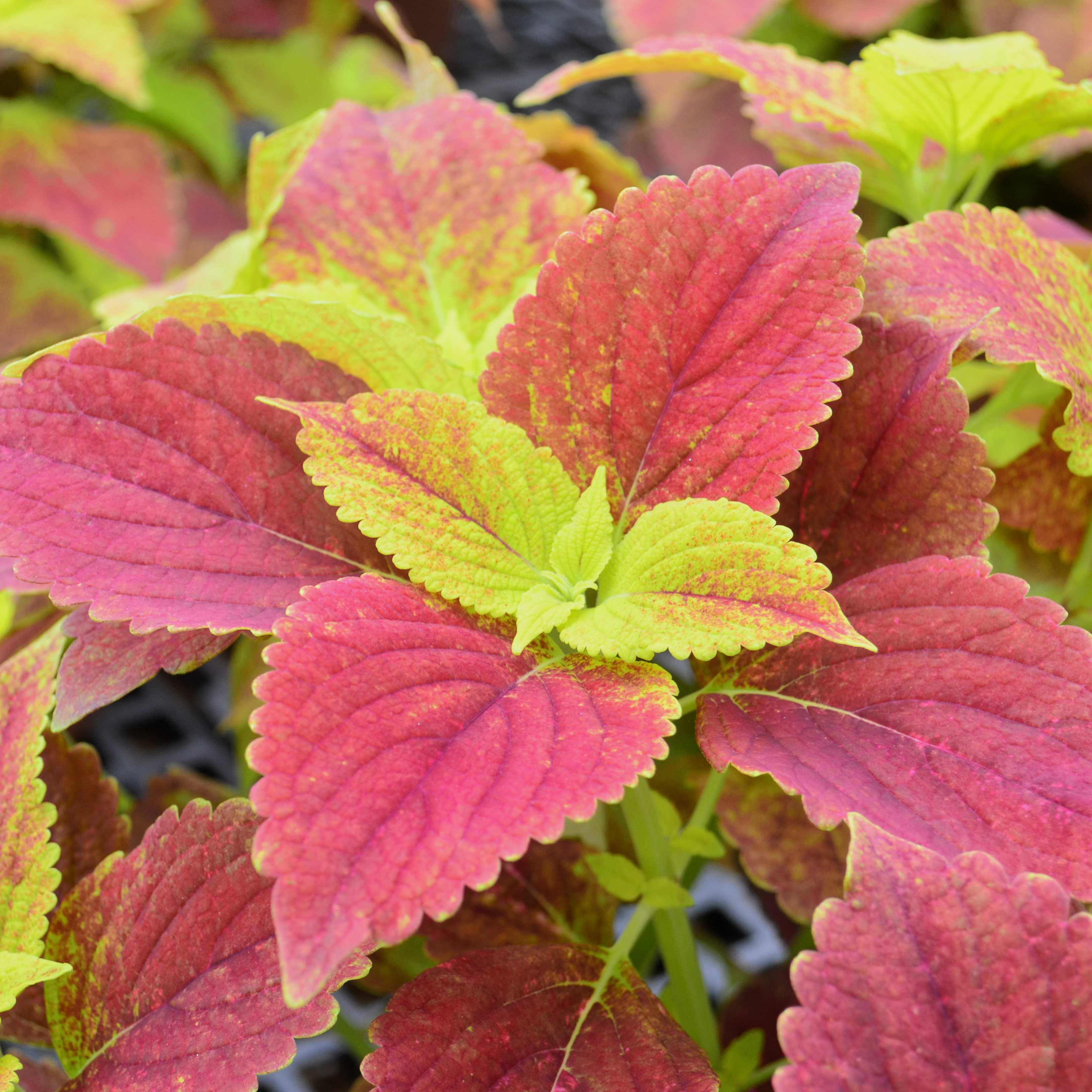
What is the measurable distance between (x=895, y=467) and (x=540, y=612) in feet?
0.52

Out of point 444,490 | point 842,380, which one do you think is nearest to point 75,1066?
point 444,490

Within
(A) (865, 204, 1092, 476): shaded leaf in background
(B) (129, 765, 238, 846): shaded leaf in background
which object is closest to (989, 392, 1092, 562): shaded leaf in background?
(A) (865, 204, 1092, 476): shaded leaf in background

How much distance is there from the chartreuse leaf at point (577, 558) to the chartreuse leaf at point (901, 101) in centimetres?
23

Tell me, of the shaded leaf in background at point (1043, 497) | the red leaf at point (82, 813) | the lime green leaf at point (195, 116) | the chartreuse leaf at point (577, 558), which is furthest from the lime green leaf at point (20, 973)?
the lime green leaf at point (195, 116)

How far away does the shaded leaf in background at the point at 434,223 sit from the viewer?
605 mm

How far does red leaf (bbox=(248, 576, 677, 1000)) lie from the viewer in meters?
0.32

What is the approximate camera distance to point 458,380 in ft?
1.65

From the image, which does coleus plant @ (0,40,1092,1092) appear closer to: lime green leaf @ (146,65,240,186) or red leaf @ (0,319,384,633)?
red leaf @ (0,319,384,633)

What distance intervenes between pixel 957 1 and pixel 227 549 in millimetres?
1317

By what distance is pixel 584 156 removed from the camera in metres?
0.76

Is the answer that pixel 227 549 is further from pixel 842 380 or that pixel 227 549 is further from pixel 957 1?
pixel 957 1

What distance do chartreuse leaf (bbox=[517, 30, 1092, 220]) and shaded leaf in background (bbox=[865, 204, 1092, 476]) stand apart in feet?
0.28

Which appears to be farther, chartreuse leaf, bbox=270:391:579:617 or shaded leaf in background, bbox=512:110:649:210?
shaded leaf in background, bbox=512:110:649:210

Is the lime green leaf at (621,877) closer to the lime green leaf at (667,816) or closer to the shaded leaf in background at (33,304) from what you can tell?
the lime green leaf at (667,816)
